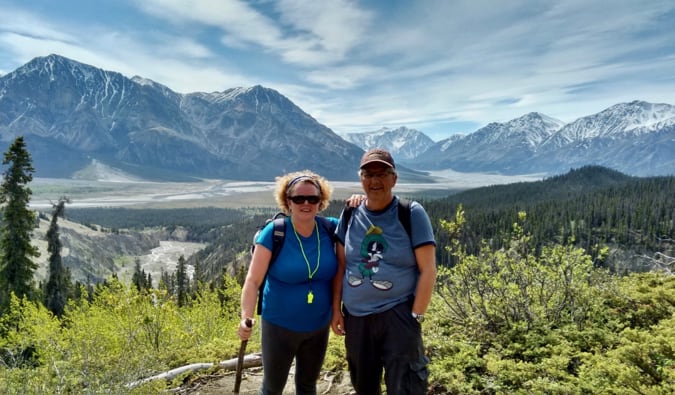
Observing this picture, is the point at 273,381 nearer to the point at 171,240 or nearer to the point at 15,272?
the point at 15,272

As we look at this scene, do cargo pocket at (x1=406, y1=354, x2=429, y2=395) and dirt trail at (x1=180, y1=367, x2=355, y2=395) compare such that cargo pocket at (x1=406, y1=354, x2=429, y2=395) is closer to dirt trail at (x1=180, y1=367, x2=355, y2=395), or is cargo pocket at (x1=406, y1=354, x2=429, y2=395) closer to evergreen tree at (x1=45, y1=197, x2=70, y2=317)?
dirt trail at (x1=180, y1=367, x2=355, y2=395)

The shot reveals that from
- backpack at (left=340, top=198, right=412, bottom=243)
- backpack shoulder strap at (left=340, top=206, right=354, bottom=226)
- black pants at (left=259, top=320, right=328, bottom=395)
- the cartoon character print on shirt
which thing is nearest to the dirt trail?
black pants at (left=259, top=320, right=328, bottom=395)

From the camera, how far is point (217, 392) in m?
6.36

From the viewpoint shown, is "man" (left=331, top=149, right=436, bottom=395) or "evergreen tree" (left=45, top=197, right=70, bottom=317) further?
"evergreen tree" (left=45, top=197, right=70, bottom=317)

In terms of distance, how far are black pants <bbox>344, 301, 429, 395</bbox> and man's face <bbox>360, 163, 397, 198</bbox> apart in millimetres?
1110

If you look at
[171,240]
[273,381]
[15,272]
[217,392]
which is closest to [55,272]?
[15,272]

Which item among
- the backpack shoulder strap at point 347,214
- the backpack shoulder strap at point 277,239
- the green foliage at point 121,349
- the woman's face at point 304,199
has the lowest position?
the green foliage at point 121,349

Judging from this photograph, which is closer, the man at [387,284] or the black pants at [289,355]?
the man at [387,284]

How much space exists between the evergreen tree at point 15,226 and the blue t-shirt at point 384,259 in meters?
25.6

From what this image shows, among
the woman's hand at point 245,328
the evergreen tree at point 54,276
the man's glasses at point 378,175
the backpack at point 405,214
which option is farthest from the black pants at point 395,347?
the evergreen tree at point 54,276

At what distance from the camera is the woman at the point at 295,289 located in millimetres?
4016

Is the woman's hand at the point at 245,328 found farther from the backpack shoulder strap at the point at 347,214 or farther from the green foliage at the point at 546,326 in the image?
the green foliage at the point at 546,326

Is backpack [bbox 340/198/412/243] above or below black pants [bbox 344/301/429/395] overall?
above

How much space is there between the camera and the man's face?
376cm
